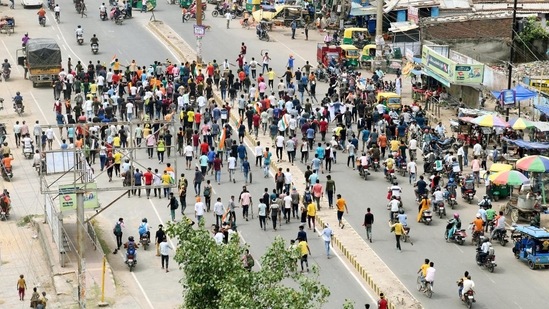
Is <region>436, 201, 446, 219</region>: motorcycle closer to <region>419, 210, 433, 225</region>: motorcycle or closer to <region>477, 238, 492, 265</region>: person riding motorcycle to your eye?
<region>419, 210, 433, 225</region>: motorcycle

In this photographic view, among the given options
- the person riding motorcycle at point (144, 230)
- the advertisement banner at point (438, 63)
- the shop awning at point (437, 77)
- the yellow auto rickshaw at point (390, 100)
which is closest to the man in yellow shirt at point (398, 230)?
the person riding motorcycle at point (144, 230)

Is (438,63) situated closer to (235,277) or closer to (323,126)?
(323,126)

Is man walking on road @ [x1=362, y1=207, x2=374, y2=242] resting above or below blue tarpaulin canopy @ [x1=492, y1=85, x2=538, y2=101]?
below

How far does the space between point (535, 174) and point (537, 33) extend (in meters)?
21.7

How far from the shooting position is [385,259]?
146 feet

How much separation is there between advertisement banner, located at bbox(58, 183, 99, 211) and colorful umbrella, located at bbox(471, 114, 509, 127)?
15488 millimetres

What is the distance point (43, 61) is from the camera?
67688 millimetres

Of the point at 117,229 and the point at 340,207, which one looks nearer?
the point at 117,229

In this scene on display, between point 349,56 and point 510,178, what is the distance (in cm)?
2433

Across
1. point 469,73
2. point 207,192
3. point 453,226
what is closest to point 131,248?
point 207,192

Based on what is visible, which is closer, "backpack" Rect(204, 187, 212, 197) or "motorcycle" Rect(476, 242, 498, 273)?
"motorcycle" Rect(476, 242, 498, 273)

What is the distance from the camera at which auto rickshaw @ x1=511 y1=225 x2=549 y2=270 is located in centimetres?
4331

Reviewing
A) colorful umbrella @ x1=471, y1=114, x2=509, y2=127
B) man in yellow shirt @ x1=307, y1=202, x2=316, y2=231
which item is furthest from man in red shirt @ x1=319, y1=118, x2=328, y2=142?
man in yellow shirt @ x1=307, y1=202, x2=316, y2=231

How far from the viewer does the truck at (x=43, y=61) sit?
6756 cm
